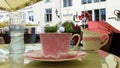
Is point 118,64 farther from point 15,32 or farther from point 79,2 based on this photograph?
point 79,2

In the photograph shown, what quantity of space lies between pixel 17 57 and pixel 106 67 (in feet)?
0.55

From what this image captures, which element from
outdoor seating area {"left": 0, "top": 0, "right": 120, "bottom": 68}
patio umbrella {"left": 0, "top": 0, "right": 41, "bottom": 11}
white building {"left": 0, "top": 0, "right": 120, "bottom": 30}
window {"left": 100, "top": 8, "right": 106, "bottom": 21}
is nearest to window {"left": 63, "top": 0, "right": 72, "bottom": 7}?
white building {"left": 0, "top": 0, "right": 120, "bottom": 30}

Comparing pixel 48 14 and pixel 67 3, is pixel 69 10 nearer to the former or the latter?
pixel 67 3

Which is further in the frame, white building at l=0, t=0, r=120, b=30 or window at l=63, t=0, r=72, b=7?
window at l=63, t=0, r=72, b=7

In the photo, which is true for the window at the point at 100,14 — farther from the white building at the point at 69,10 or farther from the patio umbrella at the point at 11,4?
the patio umbrella at the point at 11,4

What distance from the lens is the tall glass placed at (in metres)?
0.44

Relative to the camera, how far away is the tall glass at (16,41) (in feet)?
1.43

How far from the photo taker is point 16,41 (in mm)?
461

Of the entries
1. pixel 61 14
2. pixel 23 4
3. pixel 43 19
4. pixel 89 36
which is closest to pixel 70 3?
pixel 61 14

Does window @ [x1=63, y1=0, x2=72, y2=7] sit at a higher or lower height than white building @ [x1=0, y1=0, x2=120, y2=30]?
higher

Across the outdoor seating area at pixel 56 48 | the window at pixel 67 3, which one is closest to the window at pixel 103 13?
the window at pixel 67 3

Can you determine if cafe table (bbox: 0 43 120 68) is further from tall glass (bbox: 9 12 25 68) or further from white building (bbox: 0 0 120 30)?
white building (bbox: 0 0 120 30)

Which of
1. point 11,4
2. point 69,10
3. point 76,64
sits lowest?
point 76,64

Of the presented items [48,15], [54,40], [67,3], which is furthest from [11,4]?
[48,15]
